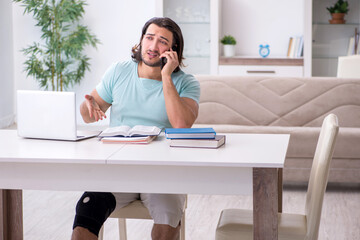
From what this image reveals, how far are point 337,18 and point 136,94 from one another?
3.99 m

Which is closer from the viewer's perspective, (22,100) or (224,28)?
(22,100)

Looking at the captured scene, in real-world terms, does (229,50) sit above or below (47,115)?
above

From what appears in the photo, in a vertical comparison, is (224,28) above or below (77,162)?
above

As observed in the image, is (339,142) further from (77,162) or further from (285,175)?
(77,162)

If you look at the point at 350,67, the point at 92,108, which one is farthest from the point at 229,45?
the point at 92,108

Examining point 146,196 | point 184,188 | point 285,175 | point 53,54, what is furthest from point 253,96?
point 53,54

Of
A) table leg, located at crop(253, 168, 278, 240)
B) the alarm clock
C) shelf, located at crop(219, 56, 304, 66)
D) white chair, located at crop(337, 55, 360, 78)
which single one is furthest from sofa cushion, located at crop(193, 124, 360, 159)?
the alarm clock

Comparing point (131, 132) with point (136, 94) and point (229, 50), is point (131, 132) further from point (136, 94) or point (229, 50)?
point (229, 50)

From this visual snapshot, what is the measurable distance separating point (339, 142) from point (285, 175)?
41cm

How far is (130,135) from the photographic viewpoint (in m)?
2.12

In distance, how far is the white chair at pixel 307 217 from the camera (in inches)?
70.0

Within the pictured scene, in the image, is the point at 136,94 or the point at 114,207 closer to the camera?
the point at 114,207

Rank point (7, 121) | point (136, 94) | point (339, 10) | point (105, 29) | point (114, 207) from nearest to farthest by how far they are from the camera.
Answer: point (114, 207)
point (136, 94)
point (339, 10)
point (7, 121)
point (105, 29)

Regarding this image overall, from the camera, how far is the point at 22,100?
2.10m
